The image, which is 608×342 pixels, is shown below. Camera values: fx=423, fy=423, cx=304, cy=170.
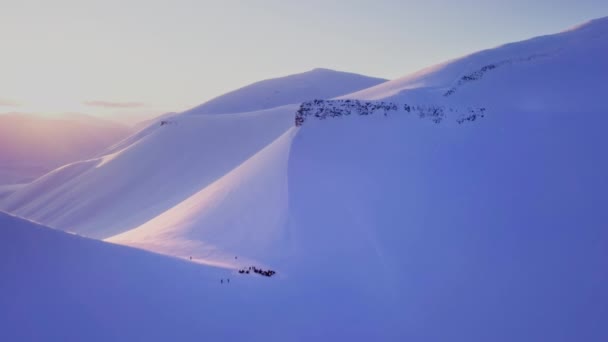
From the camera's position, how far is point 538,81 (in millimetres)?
17938

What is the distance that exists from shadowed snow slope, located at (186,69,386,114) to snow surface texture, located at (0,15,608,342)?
36.4 m

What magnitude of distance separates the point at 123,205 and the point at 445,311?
20.6m

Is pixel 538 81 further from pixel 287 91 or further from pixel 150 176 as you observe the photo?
pixel 287 91

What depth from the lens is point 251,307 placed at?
7.91m

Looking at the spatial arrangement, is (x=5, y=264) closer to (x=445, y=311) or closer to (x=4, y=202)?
Result: (x=445, y=311)

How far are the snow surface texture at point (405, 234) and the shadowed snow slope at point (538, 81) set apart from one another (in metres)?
0.11

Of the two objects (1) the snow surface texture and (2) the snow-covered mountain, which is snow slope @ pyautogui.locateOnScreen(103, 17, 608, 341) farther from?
(2) the snow-covered mountain

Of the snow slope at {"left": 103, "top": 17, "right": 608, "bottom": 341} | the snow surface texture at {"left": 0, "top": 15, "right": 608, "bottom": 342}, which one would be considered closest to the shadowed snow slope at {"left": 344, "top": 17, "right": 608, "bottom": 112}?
the snow surface texture at {"left": 0, "top": 15, "right": 608, "bottom": 342}

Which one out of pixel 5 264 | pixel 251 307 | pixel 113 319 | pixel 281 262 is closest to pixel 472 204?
pixel 281 262

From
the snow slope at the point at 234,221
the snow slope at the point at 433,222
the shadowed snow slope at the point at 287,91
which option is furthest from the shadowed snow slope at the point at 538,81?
the shadowed snow slope at the point at 287,91

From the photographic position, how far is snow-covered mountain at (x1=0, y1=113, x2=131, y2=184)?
77.0 meters

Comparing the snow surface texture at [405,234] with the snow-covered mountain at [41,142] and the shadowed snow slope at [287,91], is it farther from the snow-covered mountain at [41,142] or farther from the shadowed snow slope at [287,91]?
the snow-covered mountain at [41,142]

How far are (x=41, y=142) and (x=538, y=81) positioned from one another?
117704mm

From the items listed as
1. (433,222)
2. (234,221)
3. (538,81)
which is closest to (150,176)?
(234,221)
